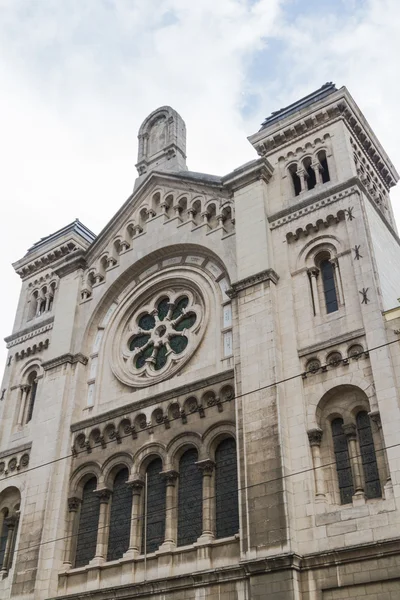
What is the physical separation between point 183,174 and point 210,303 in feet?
22.6

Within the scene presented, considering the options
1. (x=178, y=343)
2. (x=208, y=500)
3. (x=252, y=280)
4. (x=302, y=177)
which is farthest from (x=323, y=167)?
(x=208, y=500)

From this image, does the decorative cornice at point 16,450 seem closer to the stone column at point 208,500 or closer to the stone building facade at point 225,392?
the stone building facade at point 225,392

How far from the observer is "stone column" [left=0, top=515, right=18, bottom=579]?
25.1 metres

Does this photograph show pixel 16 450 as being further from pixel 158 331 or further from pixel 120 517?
pixel 158 331

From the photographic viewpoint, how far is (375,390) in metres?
18.9

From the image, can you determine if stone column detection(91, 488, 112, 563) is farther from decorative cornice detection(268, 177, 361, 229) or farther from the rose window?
decorative cornice detection(268, 177, 361, 229)

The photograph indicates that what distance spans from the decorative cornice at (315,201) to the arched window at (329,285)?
2.07m

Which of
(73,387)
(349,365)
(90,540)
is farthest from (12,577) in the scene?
(349,365)

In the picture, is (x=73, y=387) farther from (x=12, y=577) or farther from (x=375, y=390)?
(x=375, y=390)

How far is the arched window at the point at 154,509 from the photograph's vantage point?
2161 cm

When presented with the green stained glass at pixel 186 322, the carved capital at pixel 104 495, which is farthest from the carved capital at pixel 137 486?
the green stained glass at pixel 186 322

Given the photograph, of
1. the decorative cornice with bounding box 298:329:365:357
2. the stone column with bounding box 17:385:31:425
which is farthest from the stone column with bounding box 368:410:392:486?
the stone column with bounding box 17:385:31:425

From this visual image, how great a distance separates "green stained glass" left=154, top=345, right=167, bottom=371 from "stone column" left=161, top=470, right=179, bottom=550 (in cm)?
447

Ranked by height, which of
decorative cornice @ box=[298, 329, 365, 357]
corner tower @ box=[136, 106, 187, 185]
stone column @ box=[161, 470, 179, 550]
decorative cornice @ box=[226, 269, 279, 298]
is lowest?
stone column @ box=[161, 470, 179, 550]
